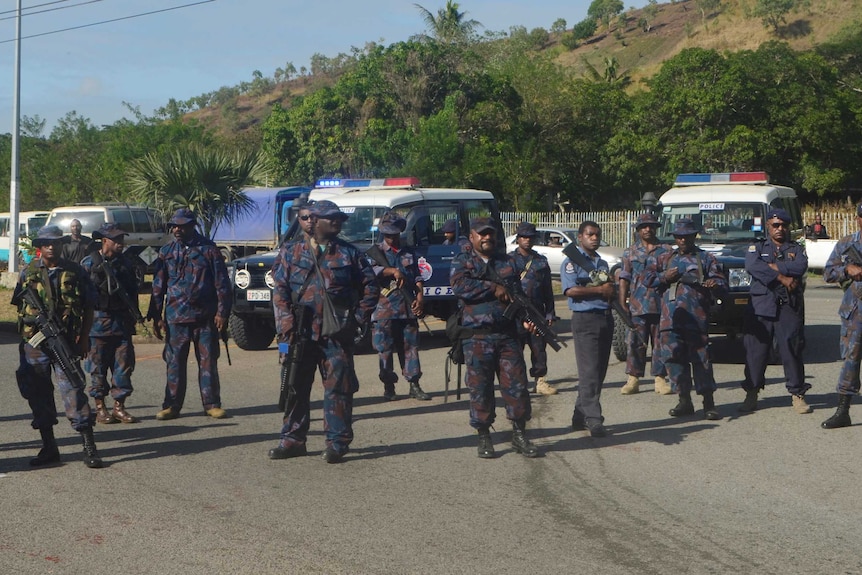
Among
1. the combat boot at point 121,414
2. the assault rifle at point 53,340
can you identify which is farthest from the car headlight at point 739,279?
the assault rifle at point 53,340

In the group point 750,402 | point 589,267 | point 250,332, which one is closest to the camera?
point 589,267

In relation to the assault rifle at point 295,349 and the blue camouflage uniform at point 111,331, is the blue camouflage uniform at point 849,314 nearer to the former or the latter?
the assault rifle at point 295,349

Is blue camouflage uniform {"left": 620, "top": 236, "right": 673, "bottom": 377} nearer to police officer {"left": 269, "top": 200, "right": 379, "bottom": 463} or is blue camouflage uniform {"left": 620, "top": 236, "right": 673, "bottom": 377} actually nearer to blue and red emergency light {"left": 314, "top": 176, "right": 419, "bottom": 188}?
police officer {"left": 269, "top": 200, "right": 379, "bottom": 463}

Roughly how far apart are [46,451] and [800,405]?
6291 mm

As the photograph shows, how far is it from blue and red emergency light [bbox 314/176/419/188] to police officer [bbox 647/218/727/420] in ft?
20.3

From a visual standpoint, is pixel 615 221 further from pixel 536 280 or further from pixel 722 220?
pixel 536 280

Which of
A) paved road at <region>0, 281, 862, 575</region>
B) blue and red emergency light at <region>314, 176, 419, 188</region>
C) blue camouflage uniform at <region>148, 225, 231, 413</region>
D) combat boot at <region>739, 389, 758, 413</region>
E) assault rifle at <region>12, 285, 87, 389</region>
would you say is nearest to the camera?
paved road at <region>0, 281, 862, 575</region>

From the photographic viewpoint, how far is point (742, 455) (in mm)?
7762

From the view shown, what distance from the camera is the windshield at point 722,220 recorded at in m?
13.3

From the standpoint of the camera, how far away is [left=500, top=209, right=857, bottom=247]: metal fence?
32219 millimetres

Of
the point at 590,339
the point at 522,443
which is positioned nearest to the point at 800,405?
the point at 590,339

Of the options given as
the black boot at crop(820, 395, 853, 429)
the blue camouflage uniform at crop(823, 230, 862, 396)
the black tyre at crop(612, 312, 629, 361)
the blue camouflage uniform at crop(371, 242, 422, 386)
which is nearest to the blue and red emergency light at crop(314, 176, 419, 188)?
the black tyre at crop(612, 312, 629, 361)

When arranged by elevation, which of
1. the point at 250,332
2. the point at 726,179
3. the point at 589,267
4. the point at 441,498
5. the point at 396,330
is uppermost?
the point at 726,179

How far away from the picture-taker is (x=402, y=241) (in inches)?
525
